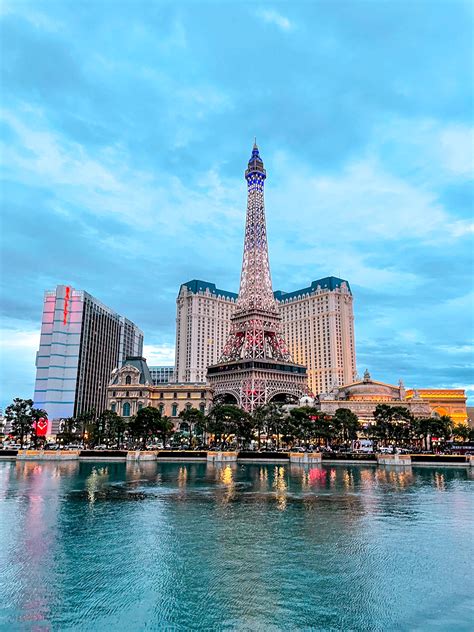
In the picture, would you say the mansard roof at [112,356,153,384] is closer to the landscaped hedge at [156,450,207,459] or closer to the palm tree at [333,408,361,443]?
the landscaped hedge at [156,450,207,459]

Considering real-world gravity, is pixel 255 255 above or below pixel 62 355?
above

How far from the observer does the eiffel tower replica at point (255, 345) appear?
15943cm

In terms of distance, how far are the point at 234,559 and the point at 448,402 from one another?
17668 centimetres

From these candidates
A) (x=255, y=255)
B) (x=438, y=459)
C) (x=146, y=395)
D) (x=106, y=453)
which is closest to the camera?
(x=438, y=459)

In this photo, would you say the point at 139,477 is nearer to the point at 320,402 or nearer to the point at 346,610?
the point at 346,610

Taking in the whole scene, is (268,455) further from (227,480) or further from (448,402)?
(448,402)

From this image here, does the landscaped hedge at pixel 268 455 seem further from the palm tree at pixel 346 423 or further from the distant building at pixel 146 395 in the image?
the distant building at pixel 146 395

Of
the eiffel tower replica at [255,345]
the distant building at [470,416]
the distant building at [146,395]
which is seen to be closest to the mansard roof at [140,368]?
the distant building at [146,395]

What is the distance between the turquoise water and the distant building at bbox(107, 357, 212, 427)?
10127cm

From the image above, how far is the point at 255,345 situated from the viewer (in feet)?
550

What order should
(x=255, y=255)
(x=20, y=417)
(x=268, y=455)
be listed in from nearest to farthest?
(x=268, y=455) → (x=20, y=417) → (x=255, y=255)

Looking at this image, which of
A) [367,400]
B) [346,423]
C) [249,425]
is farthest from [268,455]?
[367,400]

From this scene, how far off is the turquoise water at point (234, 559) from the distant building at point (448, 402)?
441 feet

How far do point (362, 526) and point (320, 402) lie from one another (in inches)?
5024
